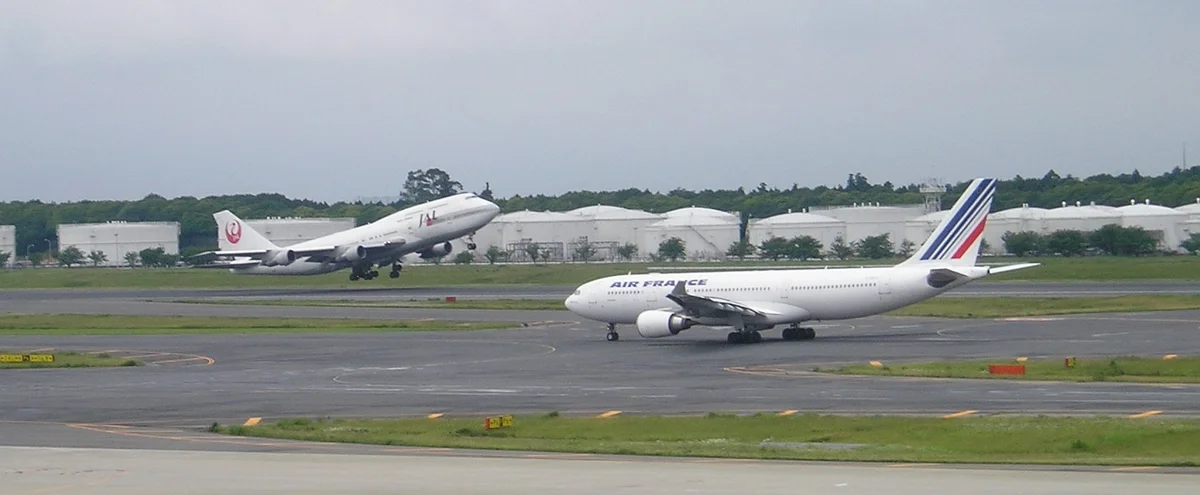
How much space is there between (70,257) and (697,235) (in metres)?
65.0

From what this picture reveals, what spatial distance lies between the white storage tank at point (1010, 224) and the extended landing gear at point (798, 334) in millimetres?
81347

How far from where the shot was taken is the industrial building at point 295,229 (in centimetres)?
15188

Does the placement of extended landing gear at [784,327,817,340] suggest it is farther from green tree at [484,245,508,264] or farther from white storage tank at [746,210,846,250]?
green tree at [484,245,508,264]

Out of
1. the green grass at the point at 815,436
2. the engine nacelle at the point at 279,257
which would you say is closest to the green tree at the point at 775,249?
the engine nacelle at the point at 279,257

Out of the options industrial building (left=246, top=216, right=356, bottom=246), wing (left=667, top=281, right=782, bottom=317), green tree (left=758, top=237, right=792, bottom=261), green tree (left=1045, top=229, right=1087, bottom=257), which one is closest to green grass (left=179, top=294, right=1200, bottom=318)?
wing (left=667, top=281, right=782, bottom=317)

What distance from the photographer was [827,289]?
2239 inches

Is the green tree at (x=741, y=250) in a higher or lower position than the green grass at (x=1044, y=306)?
higher

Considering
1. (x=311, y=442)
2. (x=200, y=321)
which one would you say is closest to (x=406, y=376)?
(x=311, y=442)

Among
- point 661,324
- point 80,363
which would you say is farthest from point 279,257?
point 80,363

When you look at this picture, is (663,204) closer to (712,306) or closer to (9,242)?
(9,242)

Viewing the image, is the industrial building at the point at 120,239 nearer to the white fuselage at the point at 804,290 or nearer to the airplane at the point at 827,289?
the white fuselage at the point at 804,290

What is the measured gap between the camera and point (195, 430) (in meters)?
31.5

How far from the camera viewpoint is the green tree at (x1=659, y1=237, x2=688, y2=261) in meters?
149

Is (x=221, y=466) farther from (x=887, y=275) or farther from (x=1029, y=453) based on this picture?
(x=887, y=275)
